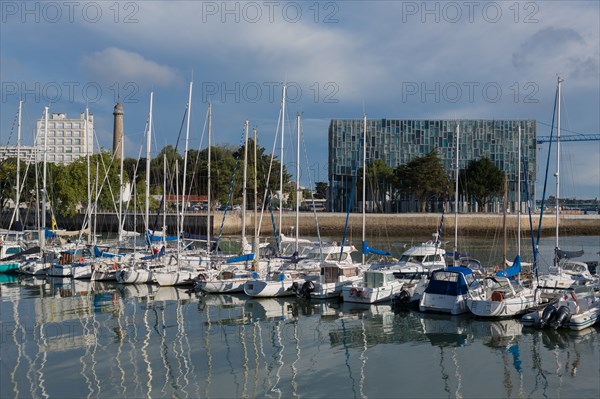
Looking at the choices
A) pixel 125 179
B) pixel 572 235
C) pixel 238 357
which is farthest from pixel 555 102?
pixel 572 235

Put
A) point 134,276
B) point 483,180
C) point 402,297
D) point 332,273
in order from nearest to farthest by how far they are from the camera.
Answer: point 402,297
point 332,273
point 134,276
point 483,180

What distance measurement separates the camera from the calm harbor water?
17859mm

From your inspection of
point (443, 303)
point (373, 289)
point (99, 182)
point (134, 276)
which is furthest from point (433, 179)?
point (443, 303)

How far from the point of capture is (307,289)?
32.8 m

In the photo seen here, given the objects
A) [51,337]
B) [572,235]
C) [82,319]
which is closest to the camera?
[51,337]

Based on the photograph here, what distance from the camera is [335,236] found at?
301ft

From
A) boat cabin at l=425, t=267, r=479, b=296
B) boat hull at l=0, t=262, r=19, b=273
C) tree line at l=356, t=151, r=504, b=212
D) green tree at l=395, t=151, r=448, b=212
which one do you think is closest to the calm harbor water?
boat cabin at l=425, t=267, r=479, b=296

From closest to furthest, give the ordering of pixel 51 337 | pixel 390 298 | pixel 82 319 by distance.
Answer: pixel 51 337, pixel 82 319, pixel 390 298

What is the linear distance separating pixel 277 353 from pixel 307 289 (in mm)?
11109

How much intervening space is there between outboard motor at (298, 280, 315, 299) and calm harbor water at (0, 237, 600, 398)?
1013 mm

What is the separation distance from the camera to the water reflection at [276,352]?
17.9 meters

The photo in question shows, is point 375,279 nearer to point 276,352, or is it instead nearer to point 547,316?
point 547,316

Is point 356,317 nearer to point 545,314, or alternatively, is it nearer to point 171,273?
point 545,314

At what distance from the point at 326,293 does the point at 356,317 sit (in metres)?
4.42
